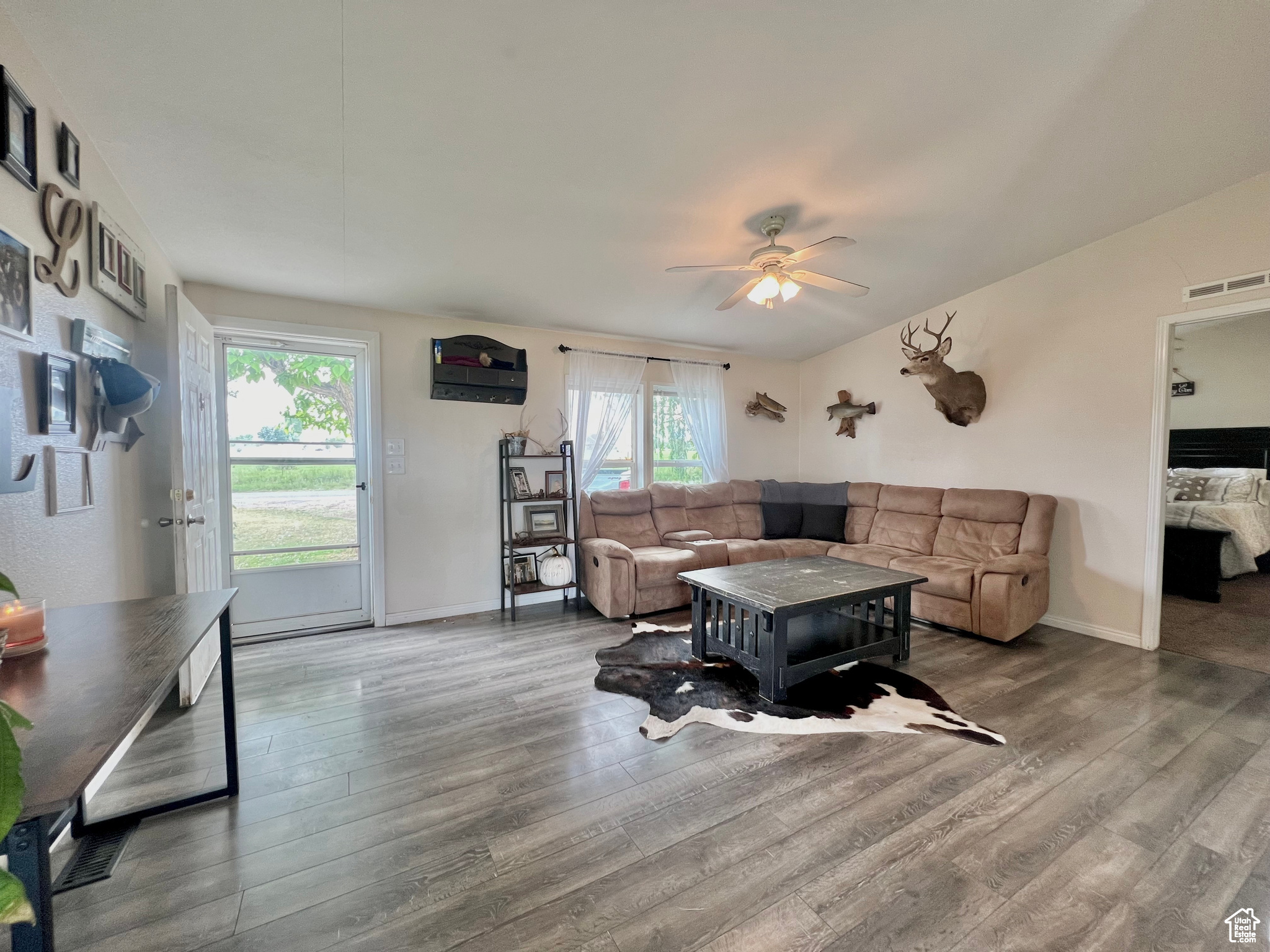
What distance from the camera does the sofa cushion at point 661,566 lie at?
149 inches

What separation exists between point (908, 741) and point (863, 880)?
0.88m

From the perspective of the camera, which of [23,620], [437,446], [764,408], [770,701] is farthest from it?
[764,408]

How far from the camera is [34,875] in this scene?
71cm

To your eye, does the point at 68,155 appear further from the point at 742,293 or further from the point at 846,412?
the point at 846,412

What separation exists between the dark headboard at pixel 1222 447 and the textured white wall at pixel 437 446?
19.7 feet

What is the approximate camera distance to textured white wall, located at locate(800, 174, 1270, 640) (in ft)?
9.94

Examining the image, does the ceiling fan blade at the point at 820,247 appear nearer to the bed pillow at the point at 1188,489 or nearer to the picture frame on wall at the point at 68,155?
the picture frame on wall at the point at 68,155

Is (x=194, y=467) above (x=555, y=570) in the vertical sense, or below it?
above

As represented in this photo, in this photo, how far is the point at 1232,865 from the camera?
4.97 ft

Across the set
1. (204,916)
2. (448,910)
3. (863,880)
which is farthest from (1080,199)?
(204,916)

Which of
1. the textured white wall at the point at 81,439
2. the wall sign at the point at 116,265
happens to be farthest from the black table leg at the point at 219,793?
the wall sign at the point at 116,265

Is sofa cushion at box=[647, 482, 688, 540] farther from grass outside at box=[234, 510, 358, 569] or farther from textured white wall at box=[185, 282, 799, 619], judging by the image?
grass outside at box=[234, 510, 358, 569]

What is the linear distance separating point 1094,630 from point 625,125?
14.2 ft

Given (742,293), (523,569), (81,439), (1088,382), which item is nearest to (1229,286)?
(1088,382)
